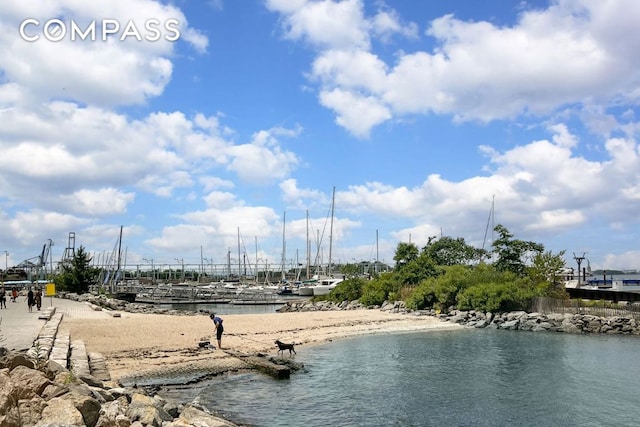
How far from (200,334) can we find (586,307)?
108ft

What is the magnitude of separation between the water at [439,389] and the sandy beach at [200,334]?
11.1 ft

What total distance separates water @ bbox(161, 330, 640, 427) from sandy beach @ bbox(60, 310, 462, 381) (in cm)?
337

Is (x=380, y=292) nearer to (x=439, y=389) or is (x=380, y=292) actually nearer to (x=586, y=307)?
(x=586, y=307)

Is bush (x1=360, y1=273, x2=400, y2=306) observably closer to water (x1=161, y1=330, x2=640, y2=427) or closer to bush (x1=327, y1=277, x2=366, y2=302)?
bush (x1=327, y1=277, x2=366, y2=302)

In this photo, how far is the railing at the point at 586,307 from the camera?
148ft

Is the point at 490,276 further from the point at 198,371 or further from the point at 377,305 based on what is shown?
the point at 198,371

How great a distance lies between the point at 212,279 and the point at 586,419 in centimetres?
15164

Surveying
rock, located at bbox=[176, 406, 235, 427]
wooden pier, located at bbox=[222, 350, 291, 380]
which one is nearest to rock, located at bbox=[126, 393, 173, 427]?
rock, located at bbox=[176, 406, 235, 427]

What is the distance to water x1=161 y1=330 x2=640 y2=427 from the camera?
757 inches

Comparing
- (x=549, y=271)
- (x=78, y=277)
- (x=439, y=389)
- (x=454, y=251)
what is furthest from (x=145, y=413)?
(x=454, y=251)

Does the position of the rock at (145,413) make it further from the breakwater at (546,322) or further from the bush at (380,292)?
the bush at (380,292)

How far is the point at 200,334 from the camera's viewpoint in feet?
123

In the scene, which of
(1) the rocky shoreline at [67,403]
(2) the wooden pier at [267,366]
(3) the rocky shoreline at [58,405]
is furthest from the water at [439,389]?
(3) the rocky shoreline at [58,405]

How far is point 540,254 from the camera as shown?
59.9 meters
